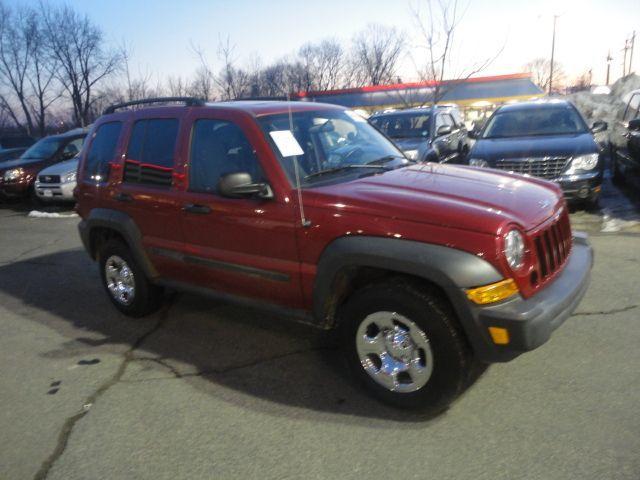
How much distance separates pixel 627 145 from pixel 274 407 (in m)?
8.48

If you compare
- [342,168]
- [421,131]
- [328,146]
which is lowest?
[421,131]

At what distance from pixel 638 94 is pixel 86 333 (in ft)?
33.7

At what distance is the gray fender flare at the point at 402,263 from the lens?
2789 mm

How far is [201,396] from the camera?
11.7 ft

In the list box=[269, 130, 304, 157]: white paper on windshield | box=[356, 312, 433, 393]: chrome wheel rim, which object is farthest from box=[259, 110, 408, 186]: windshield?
box=[356, 312, 433, 393]: chrome wheel rim

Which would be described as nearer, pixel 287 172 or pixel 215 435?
pixel 215 435

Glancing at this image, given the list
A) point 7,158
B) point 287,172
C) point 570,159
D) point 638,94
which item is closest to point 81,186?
point 287,172

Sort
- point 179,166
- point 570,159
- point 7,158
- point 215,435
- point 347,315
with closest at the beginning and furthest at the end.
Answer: point 215,435 → point 347,315 → point 179,166 → point 570,159 → point 7,158

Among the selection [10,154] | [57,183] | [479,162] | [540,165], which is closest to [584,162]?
[540,165]

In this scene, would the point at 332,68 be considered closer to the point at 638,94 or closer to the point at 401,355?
the point at 638,94

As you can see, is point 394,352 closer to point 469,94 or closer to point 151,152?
point 151,152

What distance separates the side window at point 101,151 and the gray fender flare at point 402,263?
2.61 m

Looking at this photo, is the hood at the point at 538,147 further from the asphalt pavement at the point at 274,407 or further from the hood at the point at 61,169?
the hood at the point at 61,169

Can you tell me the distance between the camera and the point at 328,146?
3.97m
